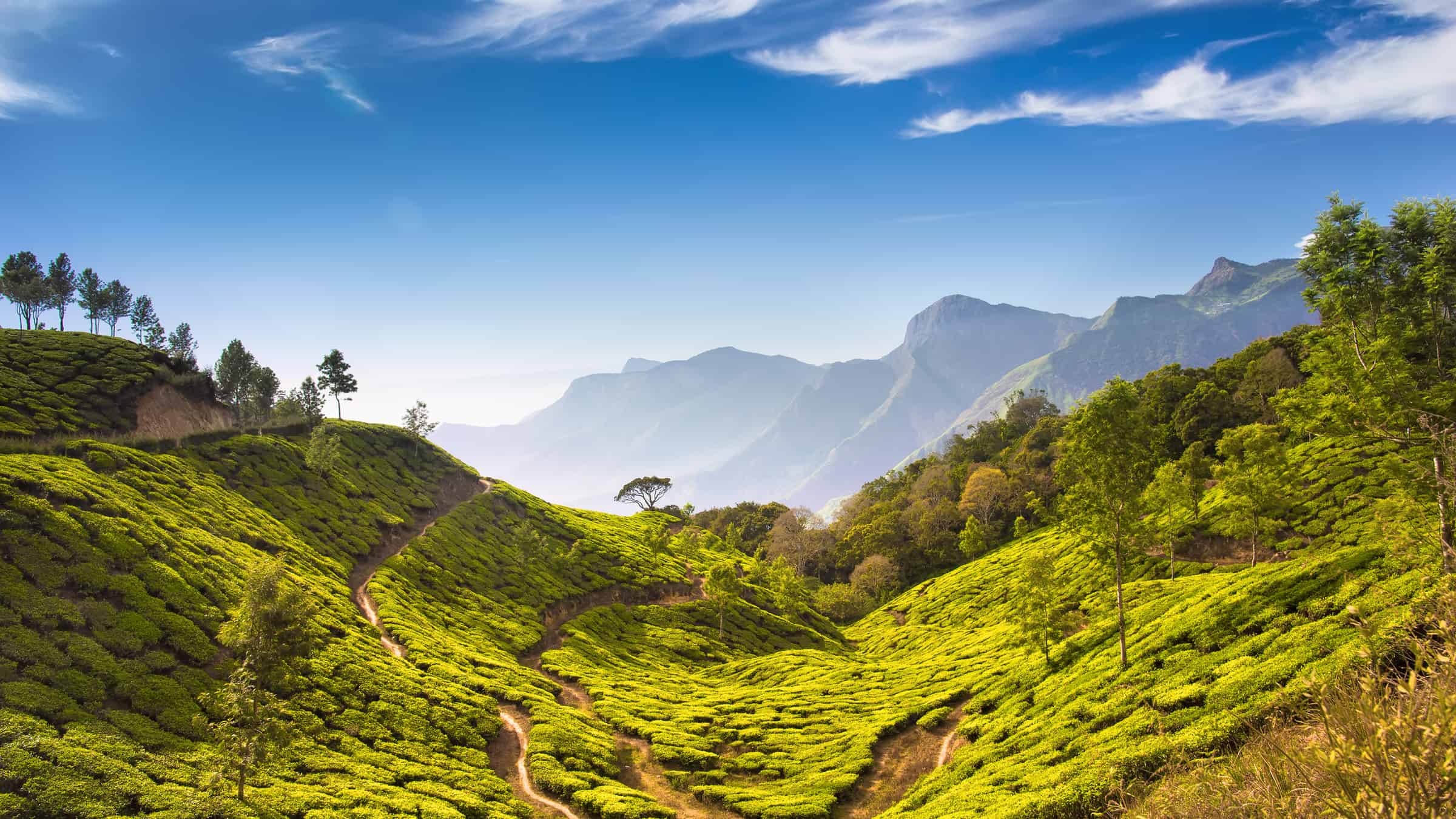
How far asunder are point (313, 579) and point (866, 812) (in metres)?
43.2

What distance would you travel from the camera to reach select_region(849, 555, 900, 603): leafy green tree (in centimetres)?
9550

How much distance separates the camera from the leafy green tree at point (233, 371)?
92188 millimetres

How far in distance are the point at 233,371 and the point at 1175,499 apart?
12242 cm

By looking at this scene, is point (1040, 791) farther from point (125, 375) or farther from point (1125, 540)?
point (125, 375)

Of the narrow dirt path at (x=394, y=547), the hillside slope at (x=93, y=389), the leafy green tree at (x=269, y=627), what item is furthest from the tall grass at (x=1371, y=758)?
the hillside slope at (x=93, y=389)

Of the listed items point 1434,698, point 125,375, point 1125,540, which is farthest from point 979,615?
point 125,375

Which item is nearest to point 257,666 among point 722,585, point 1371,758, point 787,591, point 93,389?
point 1371,758

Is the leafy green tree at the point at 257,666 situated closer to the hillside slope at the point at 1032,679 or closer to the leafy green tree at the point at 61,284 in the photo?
the hillside slope at the point at 1032,679

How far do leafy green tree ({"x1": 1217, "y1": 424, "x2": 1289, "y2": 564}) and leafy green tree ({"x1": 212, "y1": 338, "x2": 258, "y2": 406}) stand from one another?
124m

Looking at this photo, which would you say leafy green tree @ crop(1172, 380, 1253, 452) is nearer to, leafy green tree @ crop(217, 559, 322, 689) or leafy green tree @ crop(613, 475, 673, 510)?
leafy green tree @ crop(613, 475, 673, 510)

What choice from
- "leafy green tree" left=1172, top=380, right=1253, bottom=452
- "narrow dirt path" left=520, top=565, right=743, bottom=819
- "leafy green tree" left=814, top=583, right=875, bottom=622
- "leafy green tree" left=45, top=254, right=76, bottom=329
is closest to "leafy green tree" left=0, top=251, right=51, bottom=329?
"leafy green tree" left=45, top=254, right=76, bottom=329

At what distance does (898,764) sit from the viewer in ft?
111

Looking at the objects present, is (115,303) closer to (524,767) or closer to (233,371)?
(233,371)

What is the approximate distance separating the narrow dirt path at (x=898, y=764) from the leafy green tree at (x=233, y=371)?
4059 inches
